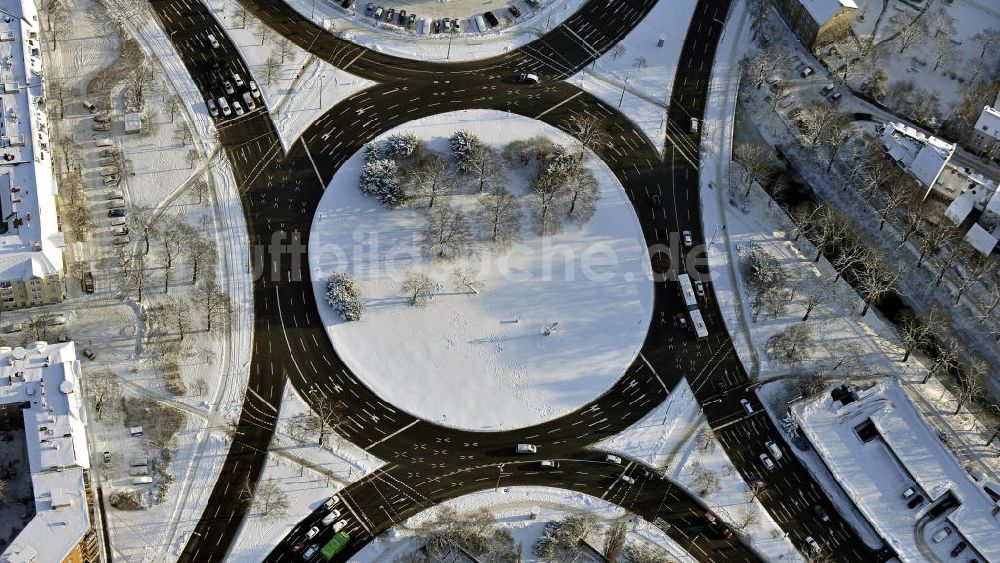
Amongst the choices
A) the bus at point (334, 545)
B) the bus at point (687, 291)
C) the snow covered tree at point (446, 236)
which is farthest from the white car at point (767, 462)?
the bus at point (334, 545)

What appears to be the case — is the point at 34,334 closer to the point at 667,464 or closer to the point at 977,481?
the point at 667,464

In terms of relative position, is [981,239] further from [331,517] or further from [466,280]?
[331,517]

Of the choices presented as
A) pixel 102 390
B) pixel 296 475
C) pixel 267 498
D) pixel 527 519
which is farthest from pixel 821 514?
pixel 102 390

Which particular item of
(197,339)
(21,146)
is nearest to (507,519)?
(197,339)

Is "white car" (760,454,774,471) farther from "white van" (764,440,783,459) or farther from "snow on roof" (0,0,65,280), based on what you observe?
"snow on roof" (0,0,65,280)

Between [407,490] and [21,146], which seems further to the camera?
[21,146]

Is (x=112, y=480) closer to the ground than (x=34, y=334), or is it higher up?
closer to the ground
